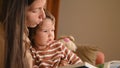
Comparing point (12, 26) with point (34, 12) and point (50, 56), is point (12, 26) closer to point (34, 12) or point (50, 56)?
point (34, 12)

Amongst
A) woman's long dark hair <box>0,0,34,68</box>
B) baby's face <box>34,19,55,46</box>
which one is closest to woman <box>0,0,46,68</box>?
woman's long dark hair <box>0,0,34,68</box>

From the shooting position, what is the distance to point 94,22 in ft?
10.6

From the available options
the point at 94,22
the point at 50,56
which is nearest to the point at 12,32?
the point at 50,56

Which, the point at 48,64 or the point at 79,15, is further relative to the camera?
the point at 79,15

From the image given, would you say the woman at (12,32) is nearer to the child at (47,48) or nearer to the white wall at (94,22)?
the child at (47,48)

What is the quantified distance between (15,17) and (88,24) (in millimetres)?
2159

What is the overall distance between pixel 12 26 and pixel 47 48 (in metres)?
0.60

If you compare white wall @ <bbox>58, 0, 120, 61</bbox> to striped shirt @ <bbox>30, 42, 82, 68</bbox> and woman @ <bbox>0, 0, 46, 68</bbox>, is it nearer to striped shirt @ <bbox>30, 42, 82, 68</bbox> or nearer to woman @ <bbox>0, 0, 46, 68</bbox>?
striped shirt @ <bbox>30, 42, 82, 68</bbox>

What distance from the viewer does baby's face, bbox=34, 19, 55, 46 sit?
1626 mm

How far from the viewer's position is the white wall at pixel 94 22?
3.20 meters

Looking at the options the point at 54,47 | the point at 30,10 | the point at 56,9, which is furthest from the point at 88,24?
the point at 30,10

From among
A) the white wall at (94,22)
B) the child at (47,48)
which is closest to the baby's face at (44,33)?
the child at (47,48)

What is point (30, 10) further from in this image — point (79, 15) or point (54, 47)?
point (79, 15)

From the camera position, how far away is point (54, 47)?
5.70 ft
